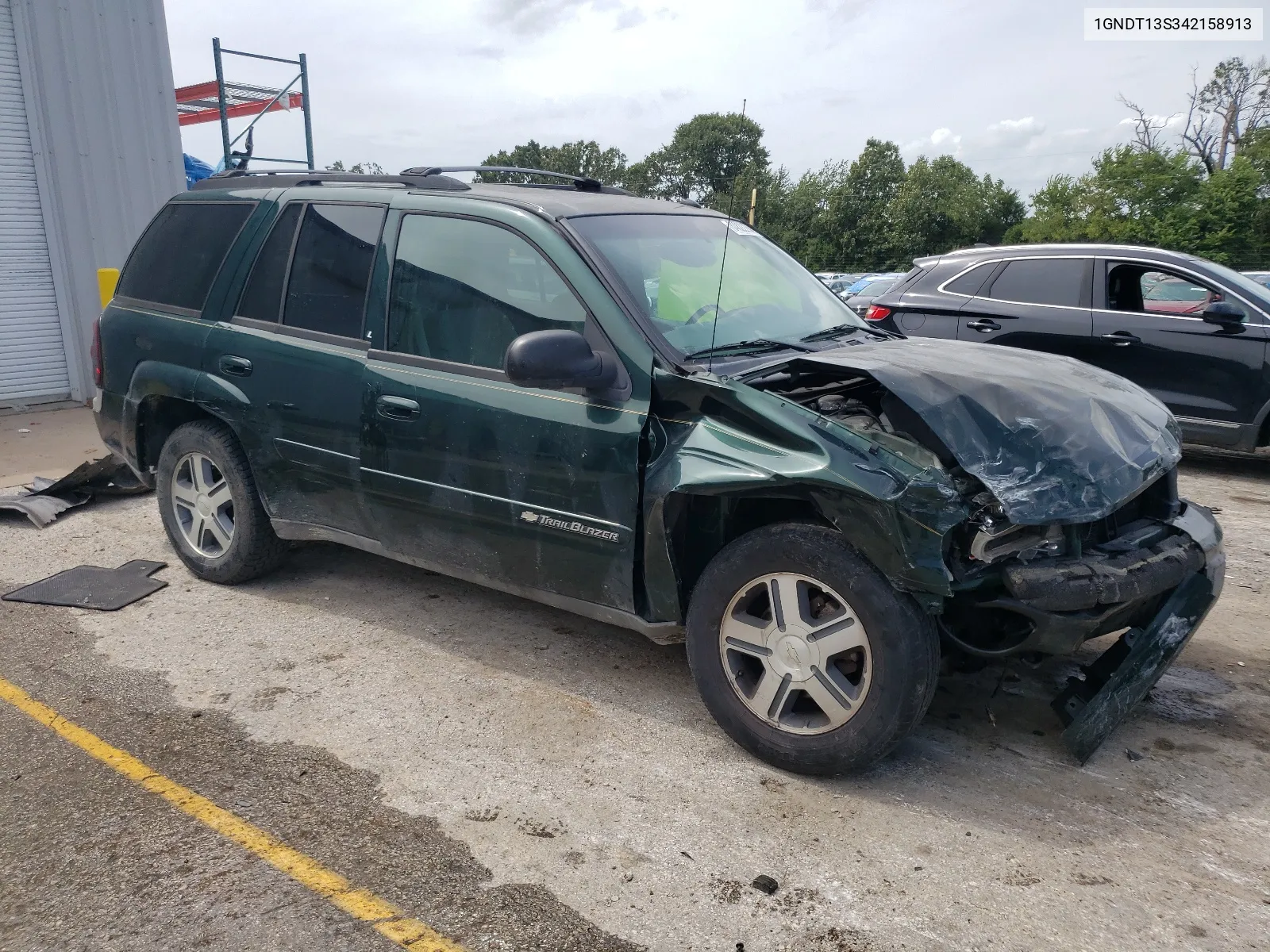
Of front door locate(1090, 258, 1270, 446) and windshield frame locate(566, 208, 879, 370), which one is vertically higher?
windshield frame locate(566, 208, 879, 370)

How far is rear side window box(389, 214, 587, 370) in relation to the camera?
3.66 metres

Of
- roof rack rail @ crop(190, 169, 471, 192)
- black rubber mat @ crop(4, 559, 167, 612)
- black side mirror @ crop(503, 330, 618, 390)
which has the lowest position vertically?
black rubber mat @ crop(4, 559, 167, 612)

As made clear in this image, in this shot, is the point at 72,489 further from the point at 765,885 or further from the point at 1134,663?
the point at 1134,663

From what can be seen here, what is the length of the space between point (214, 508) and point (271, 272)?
1.21 m

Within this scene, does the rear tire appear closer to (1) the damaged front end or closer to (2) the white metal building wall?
(1) the damaged front end

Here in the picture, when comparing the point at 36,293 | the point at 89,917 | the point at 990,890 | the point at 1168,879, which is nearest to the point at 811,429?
the point at 990,890

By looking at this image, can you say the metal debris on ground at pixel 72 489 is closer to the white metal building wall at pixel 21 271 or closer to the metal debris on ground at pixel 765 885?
the white metal building wall at pixel 21 271

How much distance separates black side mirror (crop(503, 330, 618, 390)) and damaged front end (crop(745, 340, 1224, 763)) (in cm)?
54

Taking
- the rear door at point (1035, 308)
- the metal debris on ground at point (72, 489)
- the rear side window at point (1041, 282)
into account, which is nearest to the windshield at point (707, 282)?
the rear door at point (1035, 308)

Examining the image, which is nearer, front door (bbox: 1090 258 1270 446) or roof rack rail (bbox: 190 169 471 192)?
roof rack rail (bbox: 190 169 471 192)

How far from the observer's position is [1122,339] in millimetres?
7277

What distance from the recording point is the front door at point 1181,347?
698 cm

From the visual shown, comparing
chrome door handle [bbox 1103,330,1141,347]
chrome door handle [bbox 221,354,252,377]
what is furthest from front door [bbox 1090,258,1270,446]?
chrome door handle [bbox 221,354,252,377]

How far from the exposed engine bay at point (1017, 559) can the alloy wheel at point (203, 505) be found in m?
2.91
